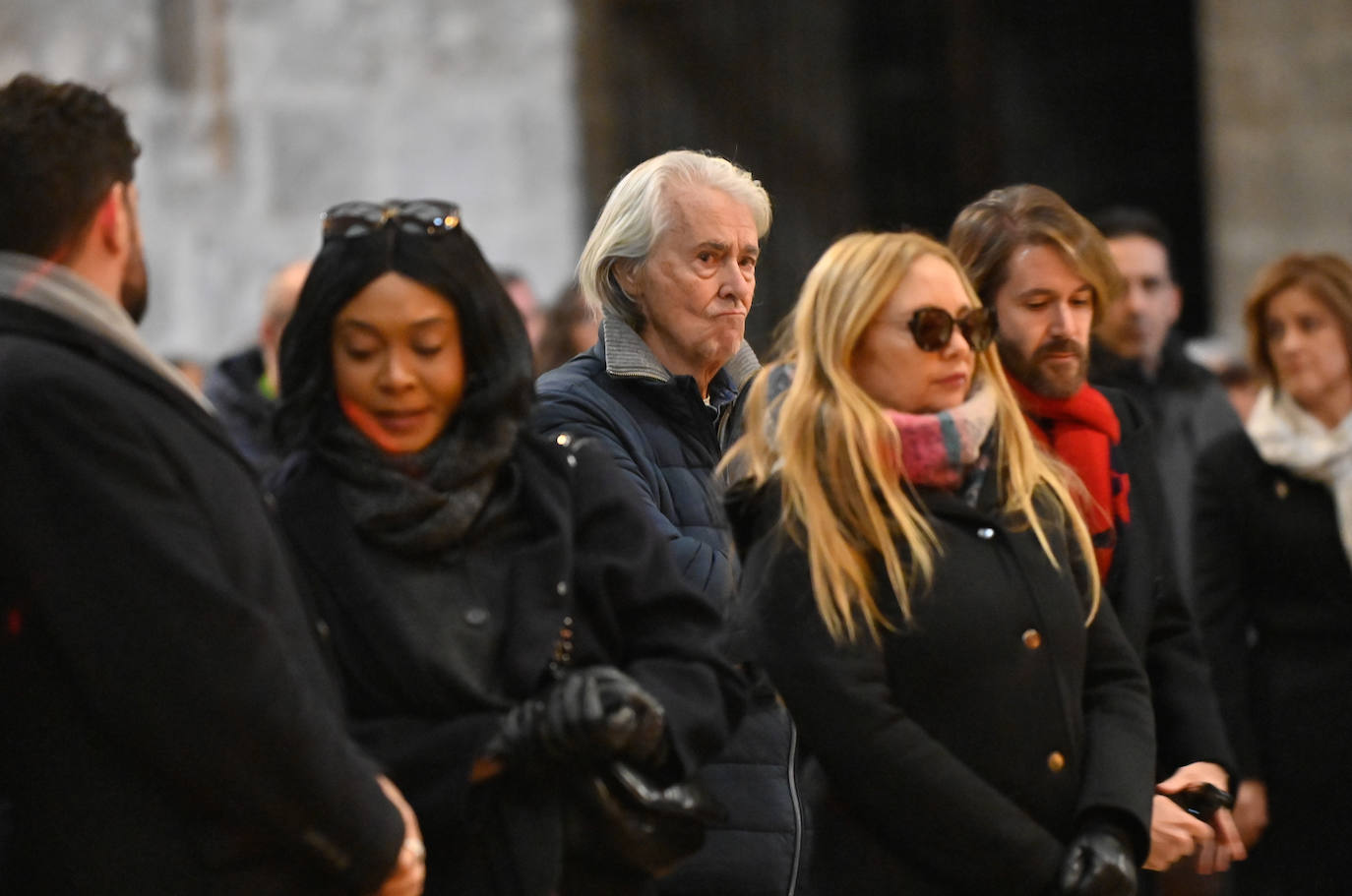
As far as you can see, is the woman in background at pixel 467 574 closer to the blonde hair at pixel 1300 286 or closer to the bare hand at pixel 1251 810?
the bare hand at pixel 1251 810

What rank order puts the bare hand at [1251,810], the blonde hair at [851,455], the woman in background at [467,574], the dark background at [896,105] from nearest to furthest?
1. the woman in background at [467,574]
2. the blonde hair at [851,455]
3. the bare hand at [1251,810]
4. the dark background at [896,105]

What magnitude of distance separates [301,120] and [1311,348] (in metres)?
3.94

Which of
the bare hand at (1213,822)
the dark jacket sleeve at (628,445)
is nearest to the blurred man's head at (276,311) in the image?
the dark jacket sleeve at (628,445)

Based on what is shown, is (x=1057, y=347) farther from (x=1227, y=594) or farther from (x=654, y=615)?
(x=1227, y=594)

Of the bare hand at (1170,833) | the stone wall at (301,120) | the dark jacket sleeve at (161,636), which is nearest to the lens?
the dark jacket sleeve at (161,636)

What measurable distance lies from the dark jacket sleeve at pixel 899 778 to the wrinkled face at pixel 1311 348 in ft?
8.49

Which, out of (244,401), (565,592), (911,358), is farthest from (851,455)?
(244,401)

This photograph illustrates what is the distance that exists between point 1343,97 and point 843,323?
617 centimetres

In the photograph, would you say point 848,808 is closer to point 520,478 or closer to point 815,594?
point 815,594

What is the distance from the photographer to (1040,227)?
12.3ft

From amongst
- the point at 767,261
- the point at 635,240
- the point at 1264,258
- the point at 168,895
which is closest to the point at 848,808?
the point at 168,895

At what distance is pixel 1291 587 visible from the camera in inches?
205

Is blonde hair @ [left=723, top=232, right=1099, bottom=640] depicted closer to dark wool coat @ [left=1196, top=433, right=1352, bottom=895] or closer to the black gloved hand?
the black gloved hand

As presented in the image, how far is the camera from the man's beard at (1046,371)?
3.73 m
